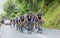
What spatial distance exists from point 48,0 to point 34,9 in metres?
11.2

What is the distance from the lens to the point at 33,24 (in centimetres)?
2514

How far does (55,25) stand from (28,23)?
16.3 m

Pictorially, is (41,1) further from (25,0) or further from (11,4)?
(11,4)

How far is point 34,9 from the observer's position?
6462cm

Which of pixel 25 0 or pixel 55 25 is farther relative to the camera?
pixel 25 0

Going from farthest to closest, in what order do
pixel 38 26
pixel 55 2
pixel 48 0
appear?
pixel 48 0 → pixel 55 2 → pixel 38 26

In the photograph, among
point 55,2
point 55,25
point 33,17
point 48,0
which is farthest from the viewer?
point 48,0

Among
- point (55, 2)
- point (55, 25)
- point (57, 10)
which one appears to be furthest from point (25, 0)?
point (55, 25)

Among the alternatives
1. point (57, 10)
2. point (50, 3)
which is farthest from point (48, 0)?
point (57, 10)

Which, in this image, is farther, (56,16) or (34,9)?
(34,9)

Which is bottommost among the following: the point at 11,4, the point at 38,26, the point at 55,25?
the point at 11,4

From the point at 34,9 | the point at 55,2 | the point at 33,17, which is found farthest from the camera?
the point at 34,9

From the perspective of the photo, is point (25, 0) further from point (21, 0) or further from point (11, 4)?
point (11, 4)

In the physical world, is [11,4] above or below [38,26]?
below
